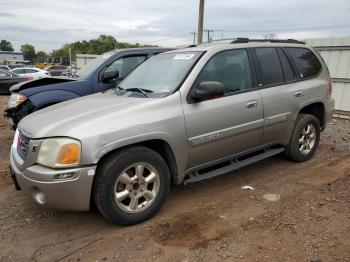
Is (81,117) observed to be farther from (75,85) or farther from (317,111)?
(317,111)

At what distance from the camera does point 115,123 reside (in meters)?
3.37

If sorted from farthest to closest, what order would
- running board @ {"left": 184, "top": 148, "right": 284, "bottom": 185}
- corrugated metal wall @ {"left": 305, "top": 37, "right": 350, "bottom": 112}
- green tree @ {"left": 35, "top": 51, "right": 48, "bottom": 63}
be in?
green tree @ {"left": 35, "top": 51, "right": 48, "bottom": 63} < corrugated metal wall @ {"left": 305, "top": 37, "right": 350, "bottom": 112} < running board @ {"left": 184, "top": 148, "right": 284, "bottom": 185}

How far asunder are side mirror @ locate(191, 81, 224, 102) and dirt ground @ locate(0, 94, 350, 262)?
4.05ft

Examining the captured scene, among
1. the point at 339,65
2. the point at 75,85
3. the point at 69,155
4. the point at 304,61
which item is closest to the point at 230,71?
the point at 304,61

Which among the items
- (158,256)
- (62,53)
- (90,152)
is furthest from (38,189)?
(62,53)

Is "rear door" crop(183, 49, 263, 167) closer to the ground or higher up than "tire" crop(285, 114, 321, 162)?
higher up

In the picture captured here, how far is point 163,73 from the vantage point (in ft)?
14.0

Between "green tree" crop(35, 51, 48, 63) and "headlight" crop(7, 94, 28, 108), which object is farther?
"green tree" crop(35, 51, 48, 63)

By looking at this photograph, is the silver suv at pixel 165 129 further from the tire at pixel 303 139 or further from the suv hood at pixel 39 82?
the suv hood at pixel 39 82

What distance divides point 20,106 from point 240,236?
15.0 feet

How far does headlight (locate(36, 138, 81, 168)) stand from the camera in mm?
3150

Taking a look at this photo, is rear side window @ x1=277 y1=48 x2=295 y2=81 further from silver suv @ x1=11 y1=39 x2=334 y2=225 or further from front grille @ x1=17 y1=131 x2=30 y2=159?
front grille @ x1=17 y1=131 x2=30 y2=159

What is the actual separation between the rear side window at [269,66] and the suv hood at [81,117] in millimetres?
1770

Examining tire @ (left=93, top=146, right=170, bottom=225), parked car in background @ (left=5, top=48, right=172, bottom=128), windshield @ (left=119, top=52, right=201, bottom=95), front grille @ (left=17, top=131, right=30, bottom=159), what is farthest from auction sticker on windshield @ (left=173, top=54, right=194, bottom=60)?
parked car in background @ (left=5, top=48, right=172, bottom=128)
